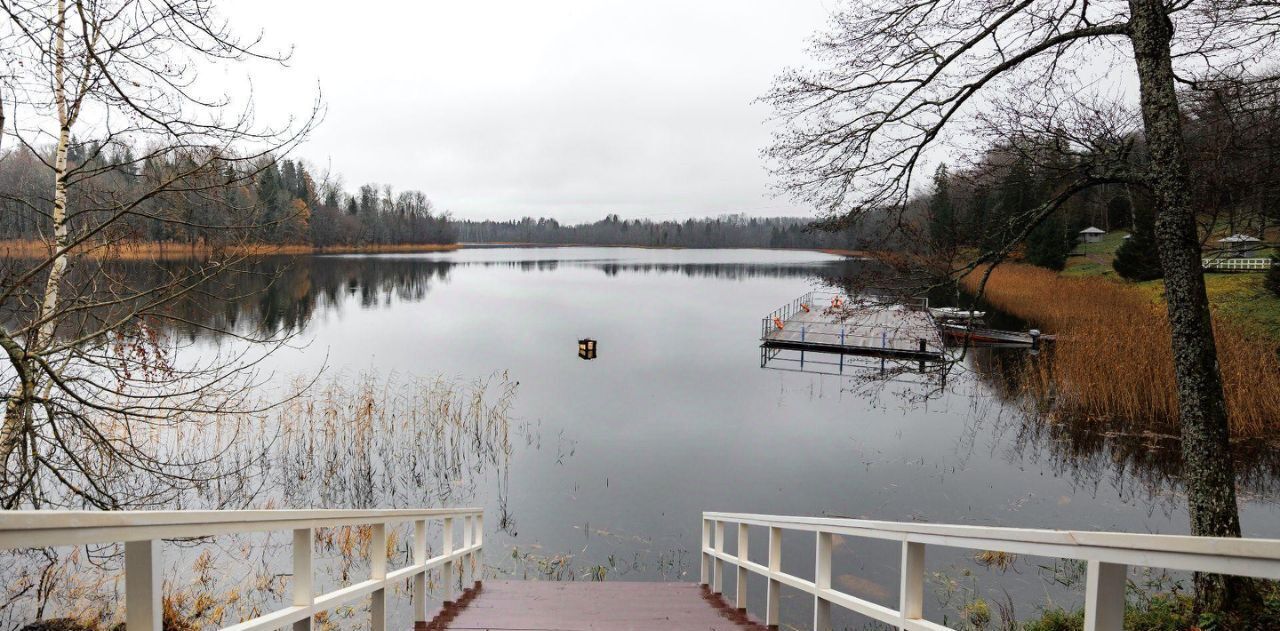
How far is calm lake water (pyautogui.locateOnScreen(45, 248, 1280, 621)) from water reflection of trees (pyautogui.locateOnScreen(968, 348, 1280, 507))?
0.18 feet

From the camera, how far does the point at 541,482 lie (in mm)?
13477

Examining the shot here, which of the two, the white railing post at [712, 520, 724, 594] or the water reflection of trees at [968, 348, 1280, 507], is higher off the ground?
the white railing post at [712, 520, 724, 594]

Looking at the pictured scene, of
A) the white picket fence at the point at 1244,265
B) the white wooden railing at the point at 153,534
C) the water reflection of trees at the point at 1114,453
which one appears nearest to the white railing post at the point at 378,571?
the white wooden railing at the point at 153,534

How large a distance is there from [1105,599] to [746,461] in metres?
13.6

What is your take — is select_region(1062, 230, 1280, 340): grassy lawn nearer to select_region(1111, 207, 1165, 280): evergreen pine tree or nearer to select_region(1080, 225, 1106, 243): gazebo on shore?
select_region(1111, 207, 1165, 280): evergreen pine tree

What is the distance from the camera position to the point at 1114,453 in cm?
1352

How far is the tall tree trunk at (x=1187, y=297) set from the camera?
5391 mm

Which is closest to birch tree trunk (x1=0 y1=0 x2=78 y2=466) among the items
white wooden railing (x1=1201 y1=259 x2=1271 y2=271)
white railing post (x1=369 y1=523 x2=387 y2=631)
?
white railing post (x1=369 y1=523 x2=387 y2=631)

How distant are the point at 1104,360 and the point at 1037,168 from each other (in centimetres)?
1197

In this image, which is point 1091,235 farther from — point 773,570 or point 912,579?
point 912,579

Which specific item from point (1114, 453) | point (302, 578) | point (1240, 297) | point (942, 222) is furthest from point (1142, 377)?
point (302, 578)

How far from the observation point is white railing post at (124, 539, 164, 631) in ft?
4.75

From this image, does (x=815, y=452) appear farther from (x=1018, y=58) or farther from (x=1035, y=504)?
(x=1018, y=58)

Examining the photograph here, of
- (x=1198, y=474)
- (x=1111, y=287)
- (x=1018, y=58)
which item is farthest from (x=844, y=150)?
(x=1111, y=287)
